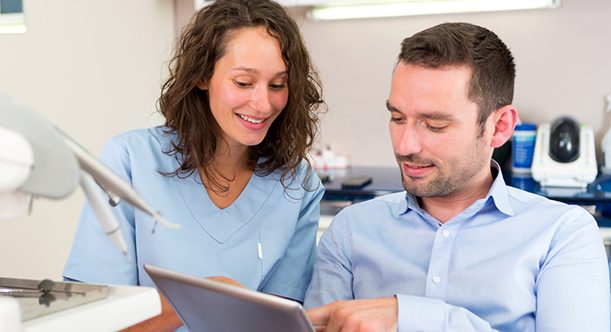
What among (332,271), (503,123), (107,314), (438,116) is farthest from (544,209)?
(107,314)

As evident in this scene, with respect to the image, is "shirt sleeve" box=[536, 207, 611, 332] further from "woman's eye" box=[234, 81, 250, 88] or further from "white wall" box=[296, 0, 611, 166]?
"white wall" box=[296, 0, 611, 166]

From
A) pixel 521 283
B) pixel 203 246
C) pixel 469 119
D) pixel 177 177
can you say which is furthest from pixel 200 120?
pixel 521 283

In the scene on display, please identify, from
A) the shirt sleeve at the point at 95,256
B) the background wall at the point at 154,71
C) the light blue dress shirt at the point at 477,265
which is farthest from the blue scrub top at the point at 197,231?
the background wall at the point at 154,71

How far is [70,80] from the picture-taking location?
92.4 inches

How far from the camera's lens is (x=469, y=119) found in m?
1.09

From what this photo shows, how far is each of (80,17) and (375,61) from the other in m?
1.38

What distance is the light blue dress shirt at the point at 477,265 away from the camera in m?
0.95

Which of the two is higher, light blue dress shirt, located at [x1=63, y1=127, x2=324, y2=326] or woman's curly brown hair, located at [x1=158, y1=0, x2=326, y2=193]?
woman's curly brown hair, located at [x1=158, y1=0, x2=326, y2=193]

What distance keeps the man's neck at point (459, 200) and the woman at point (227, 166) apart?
318mm

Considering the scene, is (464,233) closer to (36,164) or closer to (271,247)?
(271,247)

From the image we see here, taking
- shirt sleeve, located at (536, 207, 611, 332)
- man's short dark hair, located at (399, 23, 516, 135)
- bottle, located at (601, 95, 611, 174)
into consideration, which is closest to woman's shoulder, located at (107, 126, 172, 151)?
man's short dark hair, located at (399, 23, 516, 135)

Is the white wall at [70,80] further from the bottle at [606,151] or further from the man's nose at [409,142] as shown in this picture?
the bottle at [606,151]

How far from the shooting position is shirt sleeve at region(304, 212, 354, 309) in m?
1.17

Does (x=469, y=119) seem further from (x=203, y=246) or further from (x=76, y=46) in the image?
(x=76, y=46)
